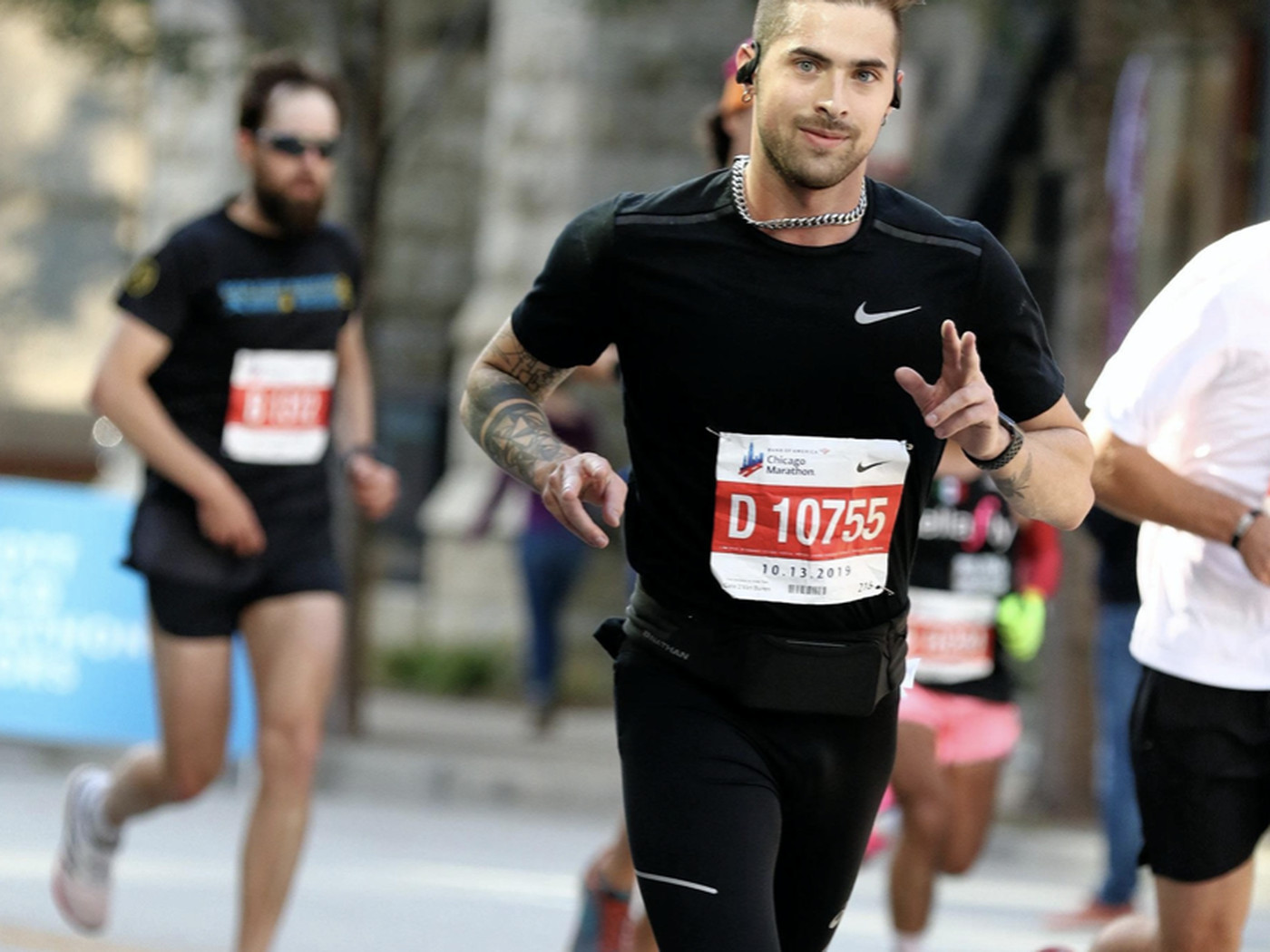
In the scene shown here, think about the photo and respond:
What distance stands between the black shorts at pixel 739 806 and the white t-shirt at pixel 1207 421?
0.70 m

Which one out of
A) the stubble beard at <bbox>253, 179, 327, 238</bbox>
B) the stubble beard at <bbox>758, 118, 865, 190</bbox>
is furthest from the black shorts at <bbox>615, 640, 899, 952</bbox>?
the stubble beard at <bbox>253, 179, 327, 238</bbox>

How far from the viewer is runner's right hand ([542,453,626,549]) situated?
3.57 metres

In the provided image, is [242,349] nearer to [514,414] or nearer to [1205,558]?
[514,414]

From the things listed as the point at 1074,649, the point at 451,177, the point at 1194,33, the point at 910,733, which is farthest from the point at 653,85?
the point at 910,733

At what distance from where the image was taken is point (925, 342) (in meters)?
3.74

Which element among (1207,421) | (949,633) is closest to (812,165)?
(1207,421)

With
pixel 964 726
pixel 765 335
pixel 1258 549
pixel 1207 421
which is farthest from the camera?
pixel 964 726

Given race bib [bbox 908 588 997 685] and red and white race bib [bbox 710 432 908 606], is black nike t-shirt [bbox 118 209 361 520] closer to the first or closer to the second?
race bib [bbox 908 588 997 685]

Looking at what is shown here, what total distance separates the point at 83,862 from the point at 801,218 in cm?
373

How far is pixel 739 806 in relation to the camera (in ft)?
12.4

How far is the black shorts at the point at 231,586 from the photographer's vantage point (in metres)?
6.12

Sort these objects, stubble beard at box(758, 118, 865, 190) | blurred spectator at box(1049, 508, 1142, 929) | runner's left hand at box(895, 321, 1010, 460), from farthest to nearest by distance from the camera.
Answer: blurred spectator at box(1049, 508, 1142, 929)
stubble beard at box(758, 118, 865, 190)
runner's left hand at box(895, 321, 1010, 460)

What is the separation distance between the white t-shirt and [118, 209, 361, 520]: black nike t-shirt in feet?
7.96

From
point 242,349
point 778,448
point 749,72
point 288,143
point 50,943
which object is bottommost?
point 50,943
